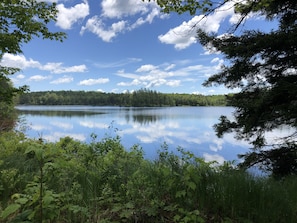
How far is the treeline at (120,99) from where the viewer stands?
375ft

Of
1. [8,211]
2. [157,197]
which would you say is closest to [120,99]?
[157,197]

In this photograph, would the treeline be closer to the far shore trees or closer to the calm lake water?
the calm lake water

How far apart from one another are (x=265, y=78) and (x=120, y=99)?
371 feet

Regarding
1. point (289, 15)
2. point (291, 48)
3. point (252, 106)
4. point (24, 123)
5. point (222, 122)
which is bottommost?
point (24, 123)

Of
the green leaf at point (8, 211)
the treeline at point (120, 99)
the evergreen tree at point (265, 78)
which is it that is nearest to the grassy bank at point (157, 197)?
the green leaf at point (8, 211)

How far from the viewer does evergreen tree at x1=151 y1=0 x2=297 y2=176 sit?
14.2ft

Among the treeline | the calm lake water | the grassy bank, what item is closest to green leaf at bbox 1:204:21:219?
the grassy bank

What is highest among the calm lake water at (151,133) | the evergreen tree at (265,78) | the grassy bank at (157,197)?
the evergreen tree at (265,78)

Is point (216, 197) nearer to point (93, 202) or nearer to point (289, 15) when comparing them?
point (93, 202)

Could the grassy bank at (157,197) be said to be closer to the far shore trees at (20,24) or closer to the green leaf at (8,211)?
the green leaf at (8,211)

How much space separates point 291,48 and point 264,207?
3.32 metres

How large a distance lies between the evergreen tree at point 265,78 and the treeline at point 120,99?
107734 millimetres

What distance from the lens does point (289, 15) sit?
5008mm

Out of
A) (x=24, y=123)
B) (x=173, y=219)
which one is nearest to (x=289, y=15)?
(x=173, y=219)
